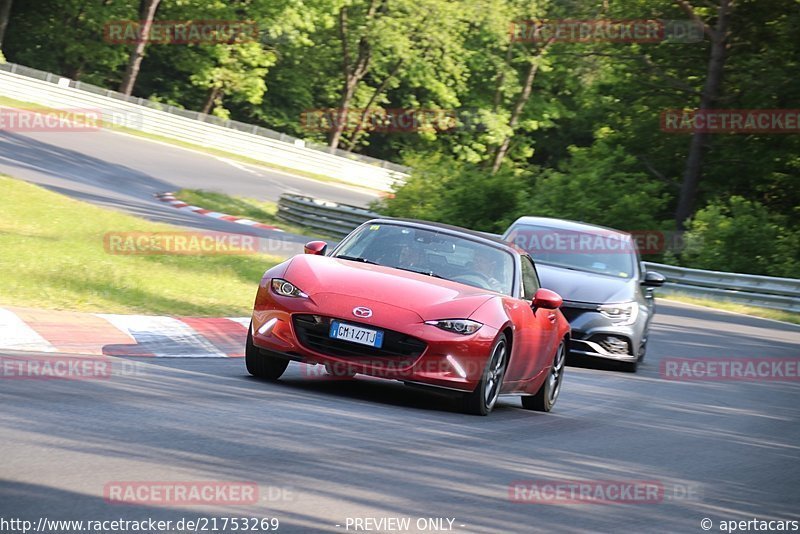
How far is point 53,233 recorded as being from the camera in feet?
55.1

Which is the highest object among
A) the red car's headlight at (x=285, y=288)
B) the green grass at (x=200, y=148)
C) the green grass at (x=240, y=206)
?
the red car's headlight at (x=285, y=288)

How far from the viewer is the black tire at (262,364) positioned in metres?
9.61

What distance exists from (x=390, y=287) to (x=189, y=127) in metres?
39.8

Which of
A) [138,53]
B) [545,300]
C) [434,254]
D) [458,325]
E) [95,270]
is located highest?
[138,53]

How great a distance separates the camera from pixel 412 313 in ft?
29.5

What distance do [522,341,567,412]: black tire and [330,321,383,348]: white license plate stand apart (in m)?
2.41

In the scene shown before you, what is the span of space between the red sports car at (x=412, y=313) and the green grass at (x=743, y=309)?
17060mm

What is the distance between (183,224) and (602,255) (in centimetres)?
1111

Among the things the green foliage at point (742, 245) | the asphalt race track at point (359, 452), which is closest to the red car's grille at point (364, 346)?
the asphalt race track at point (359, 452)

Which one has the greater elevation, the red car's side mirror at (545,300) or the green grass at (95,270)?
the red car's side mirror at (545,300)

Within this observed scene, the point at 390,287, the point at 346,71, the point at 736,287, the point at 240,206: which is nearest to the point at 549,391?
the point at 390,287

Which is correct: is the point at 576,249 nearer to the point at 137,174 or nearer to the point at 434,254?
the point at 434,254

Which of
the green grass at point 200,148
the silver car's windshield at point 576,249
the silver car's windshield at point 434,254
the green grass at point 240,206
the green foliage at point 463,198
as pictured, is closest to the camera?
the silver car's windshield at point 434,254

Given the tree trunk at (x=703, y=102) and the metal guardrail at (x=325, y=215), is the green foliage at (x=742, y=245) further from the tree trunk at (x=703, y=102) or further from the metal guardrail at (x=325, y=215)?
the metal guardrail at (x=325, y=215)
